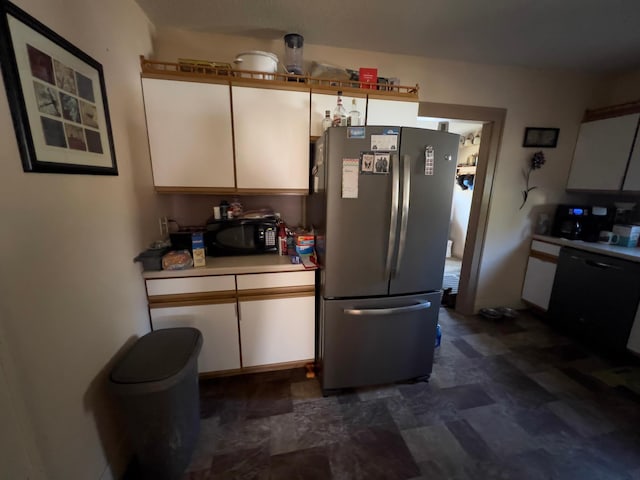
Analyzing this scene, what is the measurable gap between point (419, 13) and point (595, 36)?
4.53 ft

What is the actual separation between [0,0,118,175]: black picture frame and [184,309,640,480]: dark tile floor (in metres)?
1.56

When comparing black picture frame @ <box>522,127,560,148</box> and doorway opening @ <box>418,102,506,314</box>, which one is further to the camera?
black picture frame @ <box>522,127,560,148</box>

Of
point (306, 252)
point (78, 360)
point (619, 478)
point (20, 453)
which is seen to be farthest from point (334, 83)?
point (619, 478)

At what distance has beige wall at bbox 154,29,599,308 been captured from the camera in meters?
1.88

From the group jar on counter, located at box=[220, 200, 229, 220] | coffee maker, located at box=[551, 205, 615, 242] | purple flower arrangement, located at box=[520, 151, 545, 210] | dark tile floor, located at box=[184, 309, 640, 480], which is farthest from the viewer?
purple flower arrangement, located at box=[520, 151, 545, 210]

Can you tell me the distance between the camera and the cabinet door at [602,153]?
2.19 meters

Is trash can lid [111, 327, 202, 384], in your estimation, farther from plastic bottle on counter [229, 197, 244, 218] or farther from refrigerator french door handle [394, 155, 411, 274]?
refrigerator french door handle [394, 155, 411, 274]

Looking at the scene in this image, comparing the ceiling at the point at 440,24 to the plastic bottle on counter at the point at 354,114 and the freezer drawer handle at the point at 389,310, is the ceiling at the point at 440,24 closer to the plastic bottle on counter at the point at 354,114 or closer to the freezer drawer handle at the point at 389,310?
the plastic bottle on counter at the point at 354,114

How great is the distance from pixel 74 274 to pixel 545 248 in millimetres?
Answer: 3728

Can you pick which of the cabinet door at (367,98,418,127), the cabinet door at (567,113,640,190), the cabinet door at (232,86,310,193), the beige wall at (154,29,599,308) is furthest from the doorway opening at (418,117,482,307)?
the cabinet door at (232,86,310,193)

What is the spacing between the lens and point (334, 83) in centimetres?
179

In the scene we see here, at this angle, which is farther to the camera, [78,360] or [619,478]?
[619,478]

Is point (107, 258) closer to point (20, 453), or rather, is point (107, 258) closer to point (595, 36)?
point (20, 453)

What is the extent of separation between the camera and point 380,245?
1.51m
